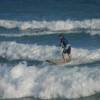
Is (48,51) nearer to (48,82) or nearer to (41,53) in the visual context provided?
(41,53)

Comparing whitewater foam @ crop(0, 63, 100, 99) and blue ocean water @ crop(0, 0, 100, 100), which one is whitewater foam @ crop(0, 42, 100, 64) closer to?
blue ocean water @ crop(0, 0, 100, 100)

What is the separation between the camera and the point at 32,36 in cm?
3884

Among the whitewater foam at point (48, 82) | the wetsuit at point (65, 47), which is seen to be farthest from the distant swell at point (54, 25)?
the whitewater foam at point (48, 82)

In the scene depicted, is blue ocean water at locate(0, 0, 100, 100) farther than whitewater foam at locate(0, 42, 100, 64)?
No

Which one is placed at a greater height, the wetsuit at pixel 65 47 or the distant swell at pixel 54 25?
the wetsuit at pixel 65 47

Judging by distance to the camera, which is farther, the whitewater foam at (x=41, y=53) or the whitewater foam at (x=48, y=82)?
the whitewater foam at (x=41, y=53)

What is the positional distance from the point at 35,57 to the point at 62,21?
755 inches

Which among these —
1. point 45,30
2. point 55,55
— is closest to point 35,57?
point 55,55

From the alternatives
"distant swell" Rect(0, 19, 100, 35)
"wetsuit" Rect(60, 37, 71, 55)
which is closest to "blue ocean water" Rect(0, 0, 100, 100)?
"distant swell" Rect(0, 19, 100, 35)

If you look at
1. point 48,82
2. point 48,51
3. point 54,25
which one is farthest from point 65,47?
point 54,25

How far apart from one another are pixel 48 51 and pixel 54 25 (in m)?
16.5

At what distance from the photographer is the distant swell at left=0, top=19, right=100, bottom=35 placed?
4456cm

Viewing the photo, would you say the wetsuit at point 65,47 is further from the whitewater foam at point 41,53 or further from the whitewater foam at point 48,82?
the whitewater foam at point 48,82

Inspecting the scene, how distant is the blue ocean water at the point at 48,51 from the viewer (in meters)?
18.5
